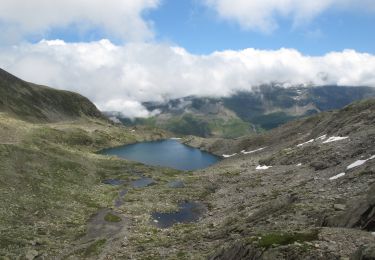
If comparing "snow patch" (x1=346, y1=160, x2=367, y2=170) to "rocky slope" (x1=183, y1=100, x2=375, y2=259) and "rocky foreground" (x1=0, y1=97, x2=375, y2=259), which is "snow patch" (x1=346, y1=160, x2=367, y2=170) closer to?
"rocky slope" (x1=183, y1=100, x2=375, y2=259)

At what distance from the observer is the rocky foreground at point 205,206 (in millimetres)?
40344

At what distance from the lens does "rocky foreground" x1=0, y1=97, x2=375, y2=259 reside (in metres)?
40.3

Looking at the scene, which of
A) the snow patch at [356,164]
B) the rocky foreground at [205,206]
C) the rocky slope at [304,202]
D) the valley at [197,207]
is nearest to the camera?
the rocky slope at [304,202]

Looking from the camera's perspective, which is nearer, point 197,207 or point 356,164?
point 356,164

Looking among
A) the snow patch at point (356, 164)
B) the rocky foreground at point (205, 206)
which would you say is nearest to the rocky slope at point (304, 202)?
the snow patch at point (356, 164)

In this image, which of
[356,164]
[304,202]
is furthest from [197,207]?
[304,202]

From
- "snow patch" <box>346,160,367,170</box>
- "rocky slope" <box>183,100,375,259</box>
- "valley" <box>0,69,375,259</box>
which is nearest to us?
"rocky slope" <box>183,100,375,259</box>

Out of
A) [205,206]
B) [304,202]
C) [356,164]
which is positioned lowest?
[205,206]

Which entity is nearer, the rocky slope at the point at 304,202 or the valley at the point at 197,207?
the rocky slope at the point at 304,202

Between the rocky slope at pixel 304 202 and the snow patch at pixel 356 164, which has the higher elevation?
the snow patch at pixel 356 164

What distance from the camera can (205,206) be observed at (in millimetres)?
102938

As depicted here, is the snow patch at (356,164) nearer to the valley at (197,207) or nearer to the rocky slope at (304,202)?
the rocky slope at (304,202)

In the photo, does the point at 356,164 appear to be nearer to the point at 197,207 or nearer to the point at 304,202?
the point at 304,202

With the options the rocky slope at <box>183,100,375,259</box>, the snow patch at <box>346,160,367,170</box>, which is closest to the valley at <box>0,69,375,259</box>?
the rocky slope at <box>183,100,375,259</box>
